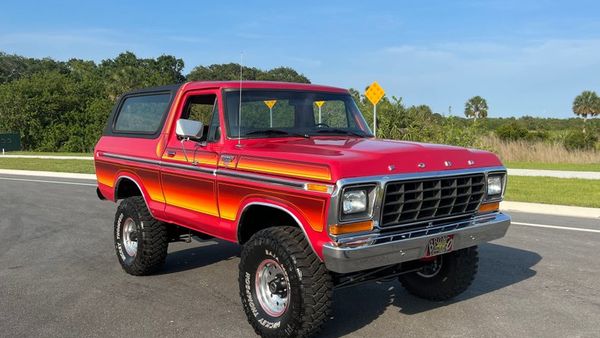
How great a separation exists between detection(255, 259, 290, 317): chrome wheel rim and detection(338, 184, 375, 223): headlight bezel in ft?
2.35

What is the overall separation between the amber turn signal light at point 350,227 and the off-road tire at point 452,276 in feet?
4.93

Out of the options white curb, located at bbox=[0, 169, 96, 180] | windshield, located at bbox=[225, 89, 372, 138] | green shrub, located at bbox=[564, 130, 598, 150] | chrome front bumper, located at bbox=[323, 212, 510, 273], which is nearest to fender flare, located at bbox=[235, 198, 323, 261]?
chrome front bumper, located at bbox=[323, 212, 510, 273]

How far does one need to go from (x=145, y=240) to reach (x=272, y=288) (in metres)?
2.19

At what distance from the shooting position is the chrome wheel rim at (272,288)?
4.24 metres

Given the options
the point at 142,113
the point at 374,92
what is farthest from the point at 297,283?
the point at 374,92

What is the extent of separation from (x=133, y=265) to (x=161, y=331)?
1.81 metres

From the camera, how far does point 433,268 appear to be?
518cm

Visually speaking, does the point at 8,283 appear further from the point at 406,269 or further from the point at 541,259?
the point at 541,259

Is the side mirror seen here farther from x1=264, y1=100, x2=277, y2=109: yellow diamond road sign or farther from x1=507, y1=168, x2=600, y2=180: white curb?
x1=507, y1=168, x2=600, y2=180: white curb

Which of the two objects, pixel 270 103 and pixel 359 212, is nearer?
pixel 359 212

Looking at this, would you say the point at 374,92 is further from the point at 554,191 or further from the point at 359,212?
the point at 359,212

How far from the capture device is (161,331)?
448 cm

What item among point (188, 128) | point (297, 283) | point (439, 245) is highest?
point (188, 128)

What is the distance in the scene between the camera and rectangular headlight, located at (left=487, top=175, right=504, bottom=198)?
4703 mm
